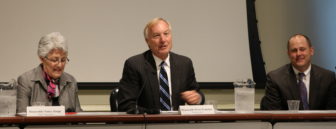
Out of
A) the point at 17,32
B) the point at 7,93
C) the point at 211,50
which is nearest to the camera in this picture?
the point at 7,93

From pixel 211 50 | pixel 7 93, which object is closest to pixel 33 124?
pixel 7 93

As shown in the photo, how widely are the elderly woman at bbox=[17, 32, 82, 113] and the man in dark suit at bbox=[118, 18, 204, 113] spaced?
427 millimetres

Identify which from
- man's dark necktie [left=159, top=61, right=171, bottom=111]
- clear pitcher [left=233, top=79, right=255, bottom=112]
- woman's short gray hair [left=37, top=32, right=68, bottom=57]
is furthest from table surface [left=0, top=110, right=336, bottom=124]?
woman's short gray hair [left=37, top=32, right=68, bottom=57]

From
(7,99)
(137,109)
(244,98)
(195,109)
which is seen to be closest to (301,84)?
(244,98)

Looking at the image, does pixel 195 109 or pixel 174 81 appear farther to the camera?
pixel 174 81

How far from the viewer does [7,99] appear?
2.88 metres

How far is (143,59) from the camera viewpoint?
12.3 ft

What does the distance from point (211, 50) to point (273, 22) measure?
0.79m

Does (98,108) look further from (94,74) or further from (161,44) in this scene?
(161,44)

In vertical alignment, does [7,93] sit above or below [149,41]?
below

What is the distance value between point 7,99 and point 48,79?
0.80 meters

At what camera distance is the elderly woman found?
3574 millimetres

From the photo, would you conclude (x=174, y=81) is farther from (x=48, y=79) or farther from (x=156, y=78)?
(x=48, y=79)

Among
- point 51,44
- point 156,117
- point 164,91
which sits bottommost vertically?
point 156,117
